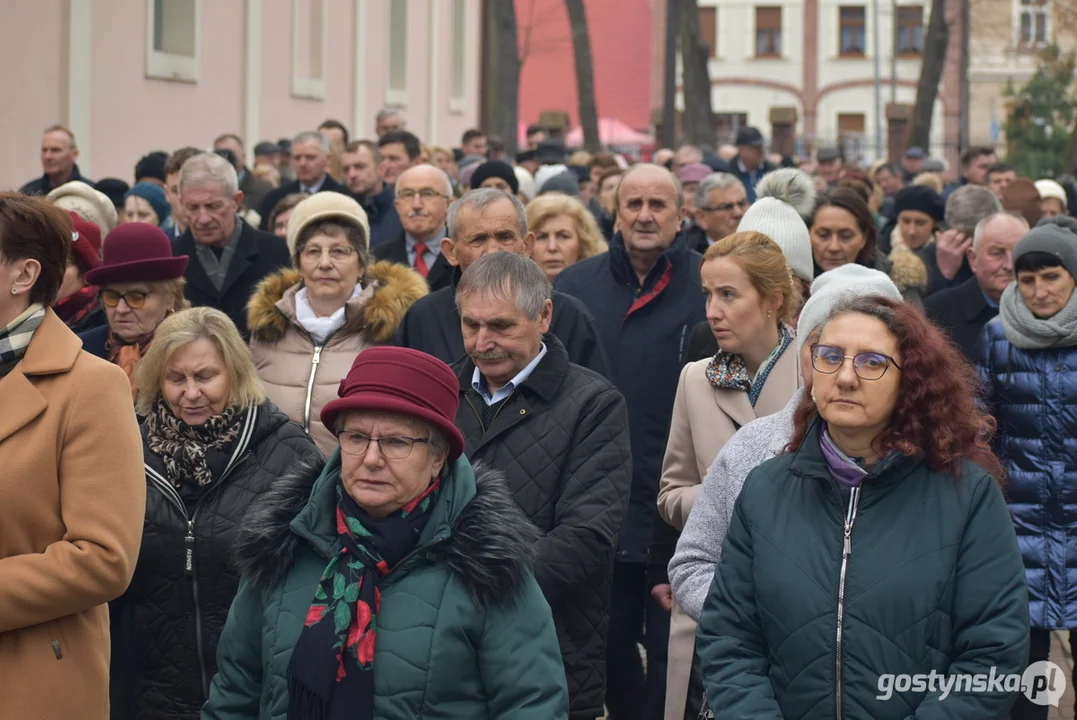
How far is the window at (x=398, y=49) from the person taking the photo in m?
28.7

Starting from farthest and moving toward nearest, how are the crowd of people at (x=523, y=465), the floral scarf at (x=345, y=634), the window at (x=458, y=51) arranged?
the window at (x=458, y=51), the crowd of people at (x=523, y=465), the floral scarf at (x=345, y=634)

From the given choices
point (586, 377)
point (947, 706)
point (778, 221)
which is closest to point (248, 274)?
point (778, 221)

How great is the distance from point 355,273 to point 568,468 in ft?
6.63

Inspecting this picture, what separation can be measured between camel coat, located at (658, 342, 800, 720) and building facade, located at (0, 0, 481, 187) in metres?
10.5

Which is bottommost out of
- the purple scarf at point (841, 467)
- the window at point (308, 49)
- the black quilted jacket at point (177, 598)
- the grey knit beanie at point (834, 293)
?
the black quilted jacket at point (177, 598)

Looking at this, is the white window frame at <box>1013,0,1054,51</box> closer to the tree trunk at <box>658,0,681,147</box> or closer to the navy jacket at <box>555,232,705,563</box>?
the tree trunk at <box>658,0,681,147</box>

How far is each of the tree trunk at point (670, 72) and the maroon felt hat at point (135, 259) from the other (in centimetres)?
2174

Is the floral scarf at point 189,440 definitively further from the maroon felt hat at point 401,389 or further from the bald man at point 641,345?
the bald man at point 641,345

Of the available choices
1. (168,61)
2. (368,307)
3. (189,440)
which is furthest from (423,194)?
(168,61)

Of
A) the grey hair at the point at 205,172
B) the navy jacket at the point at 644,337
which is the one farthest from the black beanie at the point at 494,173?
the navy jacket at the point at 644,337

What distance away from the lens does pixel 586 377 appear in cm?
557

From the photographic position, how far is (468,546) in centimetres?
402

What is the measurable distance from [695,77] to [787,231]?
74.2ft

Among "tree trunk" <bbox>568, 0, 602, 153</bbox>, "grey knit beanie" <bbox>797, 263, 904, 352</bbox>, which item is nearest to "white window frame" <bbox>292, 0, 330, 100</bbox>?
"tree trunk" <bbox>568, 0, 602, 153</bbox>
